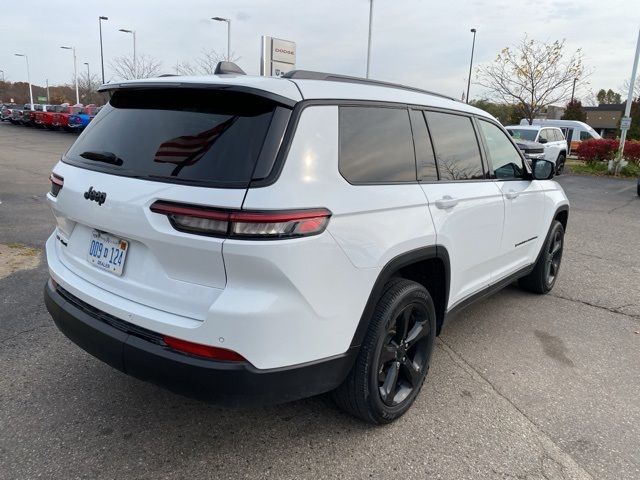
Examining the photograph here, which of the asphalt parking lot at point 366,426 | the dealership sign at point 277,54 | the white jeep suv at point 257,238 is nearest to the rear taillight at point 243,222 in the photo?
the white jeep suv at point 257,238

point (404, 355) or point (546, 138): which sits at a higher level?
point (546, 138)

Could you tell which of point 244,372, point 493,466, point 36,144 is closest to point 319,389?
point 244,372

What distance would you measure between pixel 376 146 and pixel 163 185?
3.62 ft

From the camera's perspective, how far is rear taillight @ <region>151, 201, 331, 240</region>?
1.98 meters

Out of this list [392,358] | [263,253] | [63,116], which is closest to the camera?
[263,253]

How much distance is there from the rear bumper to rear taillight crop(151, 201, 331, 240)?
54 centimetres

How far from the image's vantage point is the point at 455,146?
3.36 m

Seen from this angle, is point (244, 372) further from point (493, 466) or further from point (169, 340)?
point (493, 466)

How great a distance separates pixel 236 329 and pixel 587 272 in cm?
531

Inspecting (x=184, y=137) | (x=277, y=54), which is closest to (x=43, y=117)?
(x=277, y=54)

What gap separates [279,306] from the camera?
2057 mm

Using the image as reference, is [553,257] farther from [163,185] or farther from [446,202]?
[163,185]

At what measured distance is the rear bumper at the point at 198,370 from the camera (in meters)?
2.09

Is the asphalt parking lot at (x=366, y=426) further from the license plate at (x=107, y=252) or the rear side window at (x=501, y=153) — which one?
the rear side window at (x=501, y=153)
